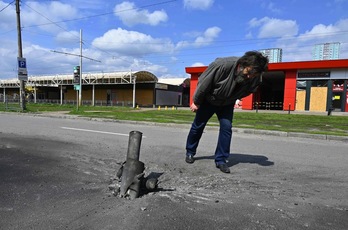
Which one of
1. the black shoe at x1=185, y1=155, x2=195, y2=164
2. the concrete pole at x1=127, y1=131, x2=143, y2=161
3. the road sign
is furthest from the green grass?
the concrete pole at x1=127, y1=131, x2=143, y2=161

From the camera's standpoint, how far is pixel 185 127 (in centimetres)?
1093

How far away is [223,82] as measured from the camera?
12.5 ft

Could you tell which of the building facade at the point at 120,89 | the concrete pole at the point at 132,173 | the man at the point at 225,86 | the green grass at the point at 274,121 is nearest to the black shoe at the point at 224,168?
the man at the point at 225,86

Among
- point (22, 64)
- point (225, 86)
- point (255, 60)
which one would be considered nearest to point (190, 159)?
point (225, 86)

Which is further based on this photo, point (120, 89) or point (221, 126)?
point (120, 89)

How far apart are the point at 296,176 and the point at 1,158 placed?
4.77m

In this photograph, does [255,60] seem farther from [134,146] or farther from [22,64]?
[22,64]

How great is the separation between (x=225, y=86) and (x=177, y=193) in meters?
1.62

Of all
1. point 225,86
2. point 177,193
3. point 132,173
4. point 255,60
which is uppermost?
point 255,60

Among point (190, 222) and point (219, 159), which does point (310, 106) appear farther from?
point (190, 222)

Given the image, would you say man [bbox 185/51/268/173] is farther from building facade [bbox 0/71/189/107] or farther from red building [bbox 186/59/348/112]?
building facade [bbox 0/71/189/107]

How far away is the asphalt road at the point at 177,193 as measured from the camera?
8.09ft

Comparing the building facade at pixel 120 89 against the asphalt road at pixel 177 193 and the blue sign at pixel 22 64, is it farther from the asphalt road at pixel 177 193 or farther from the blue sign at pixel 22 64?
the asphalt road at pixel 177 193

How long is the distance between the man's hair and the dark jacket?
7.0 inches
